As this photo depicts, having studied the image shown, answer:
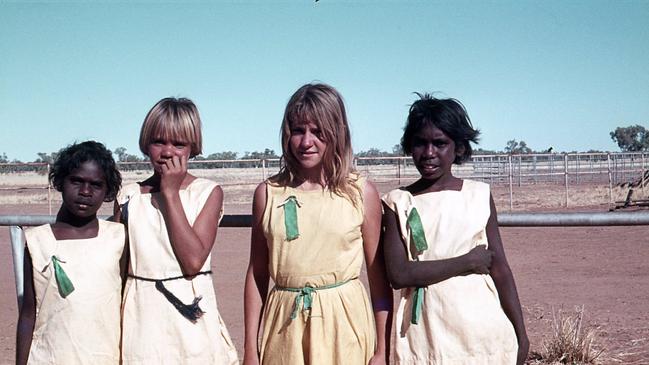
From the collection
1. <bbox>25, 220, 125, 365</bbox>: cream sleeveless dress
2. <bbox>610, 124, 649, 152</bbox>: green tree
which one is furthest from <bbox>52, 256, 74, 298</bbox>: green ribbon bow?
<bbox>610, 124, 649, 152</bbox>: green tree

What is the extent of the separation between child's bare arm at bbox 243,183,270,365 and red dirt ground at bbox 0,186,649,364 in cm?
358

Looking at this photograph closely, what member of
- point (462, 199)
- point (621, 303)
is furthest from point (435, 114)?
point (621, 303)

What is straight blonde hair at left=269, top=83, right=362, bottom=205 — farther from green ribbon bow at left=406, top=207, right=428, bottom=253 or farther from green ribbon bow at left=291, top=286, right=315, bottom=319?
green ribbon bow at left=291, top=286, right=315, bottom=319

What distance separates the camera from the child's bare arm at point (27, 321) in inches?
97.0

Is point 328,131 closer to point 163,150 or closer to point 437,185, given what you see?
point 437,185

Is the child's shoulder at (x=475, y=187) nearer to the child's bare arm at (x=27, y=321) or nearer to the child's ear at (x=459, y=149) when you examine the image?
the child's ear at (x=459, y=149)

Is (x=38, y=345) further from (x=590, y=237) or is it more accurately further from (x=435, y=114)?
(x=590, y=237)

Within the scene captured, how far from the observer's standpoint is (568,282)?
8789mm

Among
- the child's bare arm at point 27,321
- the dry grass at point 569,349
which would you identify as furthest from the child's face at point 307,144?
the dry grass at point 569,349

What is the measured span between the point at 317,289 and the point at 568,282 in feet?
23.7

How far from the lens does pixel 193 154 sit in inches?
103

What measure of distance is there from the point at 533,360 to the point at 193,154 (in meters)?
3.63

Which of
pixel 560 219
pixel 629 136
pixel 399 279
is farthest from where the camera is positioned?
pixel 629 136

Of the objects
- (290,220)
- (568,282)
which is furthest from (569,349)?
(568,282)
